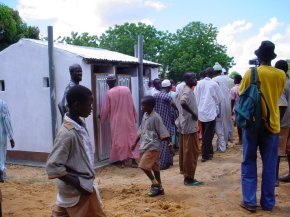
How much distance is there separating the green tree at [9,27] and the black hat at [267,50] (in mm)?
13384

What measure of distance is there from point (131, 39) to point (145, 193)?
30.1 metres

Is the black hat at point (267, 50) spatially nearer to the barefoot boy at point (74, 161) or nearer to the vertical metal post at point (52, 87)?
the barefoot boy at point (74, 161)

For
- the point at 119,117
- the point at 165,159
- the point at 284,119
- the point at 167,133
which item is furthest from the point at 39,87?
the point at 284,119

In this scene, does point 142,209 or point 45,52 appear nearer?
point 142,209

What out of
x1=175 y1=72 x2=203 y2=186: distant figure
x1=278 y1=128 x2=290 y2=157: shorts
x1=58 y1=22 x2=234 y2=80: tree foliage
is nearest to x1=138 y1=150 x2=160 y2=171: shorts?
x1=175 y1=72 x2=203 y2=186: distant figure

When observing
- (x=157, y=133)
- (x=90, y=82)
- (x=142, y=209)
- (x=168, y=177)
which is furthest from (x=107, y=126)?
(x=142, y=209)

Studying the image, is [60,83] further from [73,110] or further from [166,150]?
[73,110]

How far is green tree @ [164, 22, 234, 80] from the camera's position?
29062mm

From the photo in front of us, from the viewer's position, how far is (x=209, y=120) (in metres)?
7.90

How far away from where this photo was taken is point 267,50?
14.7 ft

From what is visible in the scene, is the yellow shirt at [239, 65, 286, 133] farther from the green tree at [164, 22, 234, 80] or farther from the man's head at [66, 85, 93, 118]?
the green tree at [164, 22, 234, 80]

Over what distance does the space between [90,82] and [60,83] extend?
658 mm

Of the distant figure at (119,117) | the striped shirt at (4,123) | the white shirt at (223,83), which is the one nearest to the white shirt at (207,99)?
the white shirt at (223,83)

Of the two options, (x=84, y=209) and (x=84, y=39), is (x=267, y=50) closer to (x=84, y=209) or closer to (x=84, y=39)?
(x=84, y=209)
